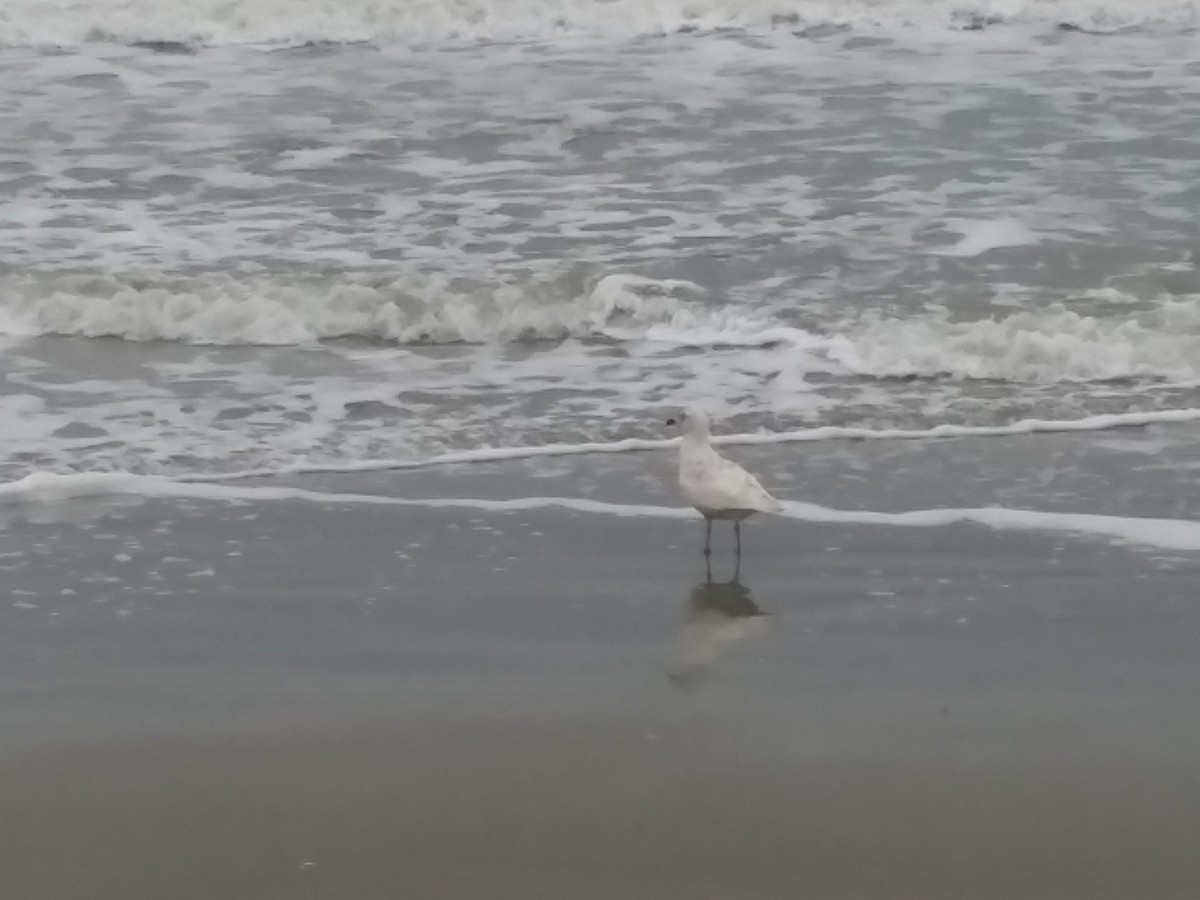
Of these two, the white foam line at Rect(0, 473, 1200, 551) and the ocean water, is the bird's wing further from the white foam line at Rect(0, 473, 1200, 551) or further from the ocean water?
the ocean water

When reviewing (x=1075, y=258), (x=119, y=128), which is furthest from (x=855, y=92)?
(x=119, y=128)

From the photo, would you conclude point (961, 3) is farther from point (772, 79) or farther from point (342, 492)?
point (342, 492)

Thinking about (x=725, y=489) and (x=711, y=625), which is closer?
(x=711, y=625)

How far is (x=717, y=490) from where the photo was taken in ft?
17.4

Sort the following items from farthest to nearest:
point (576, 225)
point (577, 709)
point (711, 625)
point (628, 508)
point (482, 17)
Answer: point (482, 17) → point (576, 225) → point (628, 508) → point (711, 625) → point (577, 709)

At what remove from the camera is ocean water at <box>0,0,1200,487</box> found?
7.09 meters

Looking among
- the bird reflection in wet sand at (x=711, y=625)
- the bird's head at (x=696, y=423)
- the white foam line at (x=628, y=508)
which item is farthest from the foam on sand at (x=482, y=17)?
the bird reflection in wet sand at (x=711, y=625)

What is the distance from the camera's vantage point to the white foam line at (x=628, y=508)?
5.48m

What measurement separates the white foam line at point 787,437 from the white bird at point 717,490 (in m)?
0.99

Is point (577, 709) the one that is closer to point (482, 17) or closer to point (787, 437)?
point (787, 437)

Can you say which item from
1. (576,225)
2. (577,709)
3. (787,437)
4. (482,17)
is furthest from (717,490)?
(482,17)

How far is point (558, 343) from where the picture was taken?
8.16 metres

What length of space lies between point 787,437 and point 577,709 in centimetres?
259

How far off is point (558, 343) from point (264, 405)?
163cm
